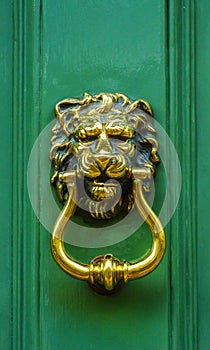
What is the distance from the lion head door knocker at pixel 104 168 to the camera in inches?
33.2

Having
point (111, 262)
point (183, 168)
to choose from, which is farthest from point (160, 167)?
point (111, 262)

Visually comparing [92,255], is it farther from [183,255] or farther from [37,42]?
[37,42]

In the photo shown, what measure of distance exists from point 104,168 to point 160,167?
7cm

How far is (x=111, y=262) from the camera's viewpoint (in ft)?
2.75

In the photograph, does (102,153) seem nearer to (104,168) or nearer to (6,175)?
(104,168)

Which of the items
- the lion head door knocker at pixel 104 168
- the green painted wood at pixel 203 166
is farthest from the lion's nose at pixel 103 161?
the green painted wood at pixel 203 166

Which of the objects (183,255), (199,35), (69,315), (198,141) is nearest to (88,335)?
(69,315)

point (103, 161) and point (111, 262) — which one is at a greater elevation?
Answer: point (103, 161)

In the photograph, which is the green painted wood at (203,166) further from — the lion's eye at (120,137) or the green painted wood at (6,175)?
the green painted wood at (6,175)

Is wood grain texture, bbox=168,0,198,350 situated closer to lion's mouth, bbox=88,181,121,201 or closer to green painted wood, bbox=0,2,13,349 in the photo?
lion's mouth, bbox=88,181,121,201

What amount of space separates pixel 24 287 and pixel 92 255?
0.28 ft

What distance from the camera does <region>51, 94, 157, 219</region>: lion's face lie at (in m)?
0.87

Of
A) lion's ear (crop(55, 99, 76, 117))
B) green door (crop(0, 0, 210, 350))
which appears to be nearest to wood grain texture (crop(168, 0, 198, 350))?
green door (crop(0, 0, 210, 350))

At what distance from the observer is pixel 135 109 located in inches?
35.6
